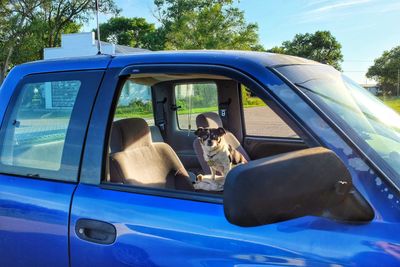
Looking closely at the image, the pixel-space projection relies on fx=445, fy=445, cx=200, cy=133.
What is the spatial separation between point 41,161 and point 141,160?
676mm

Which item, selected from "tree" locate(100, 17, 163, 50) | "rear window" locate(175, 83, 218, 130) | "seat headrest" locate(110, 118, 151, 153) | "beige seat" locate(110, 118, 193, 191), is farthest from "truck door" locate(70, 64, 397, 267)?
"tree" locate(100, 17, 163, 50)

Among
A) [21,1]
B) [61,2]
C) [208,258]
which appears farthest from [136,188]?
[61,2]

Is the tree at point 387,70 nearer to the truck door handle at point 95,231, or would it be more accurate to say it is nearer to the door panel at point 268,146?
the door panel at point 268,146

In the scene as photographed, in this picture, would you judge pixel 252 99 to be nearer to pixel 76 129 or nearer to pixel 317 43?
pixel 76 129

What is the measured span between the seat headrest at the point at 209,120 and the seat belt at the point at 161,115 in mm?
468

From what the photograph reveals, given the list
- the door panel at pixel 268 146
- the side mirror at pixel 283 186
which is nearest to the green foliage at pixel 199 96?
the door panel at pixel 268 146

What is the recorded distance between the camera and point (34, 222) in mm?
2096

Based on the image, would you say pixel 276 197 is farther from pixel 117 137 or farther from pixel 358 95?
pixel 117 137

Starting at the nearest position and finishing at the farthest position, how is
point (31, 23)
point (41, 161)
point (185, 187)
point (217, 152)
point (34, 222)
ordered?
1. point (34, 222)
2. point (41, 161)
3. point (185, 187)
4. point (217, 152)
5. point (31, 23)

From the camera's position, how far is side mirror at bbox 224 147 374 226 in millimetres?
1358

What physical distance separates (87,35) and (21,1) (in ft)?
23.4

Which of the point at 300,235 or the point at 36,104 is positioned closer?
the point at 300,235

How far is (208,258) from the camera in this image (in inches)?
64.8

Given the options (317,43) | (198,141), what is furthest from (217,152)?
(317,43)
